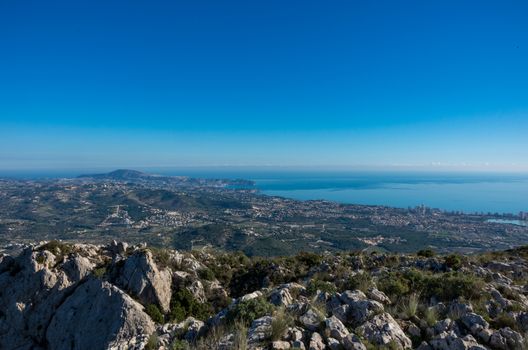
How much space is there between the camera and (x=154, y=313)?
11.1 meters

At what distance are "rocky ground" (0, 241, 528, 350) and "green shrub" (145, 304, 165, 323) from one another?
40 millimetres

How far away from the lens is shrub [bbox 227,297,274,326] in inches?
286

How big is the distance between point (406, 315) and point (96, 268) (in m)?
14.4

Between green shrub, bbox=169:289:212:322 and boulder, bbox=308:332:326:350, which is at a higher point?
boulder, bbox=308:332:326:350

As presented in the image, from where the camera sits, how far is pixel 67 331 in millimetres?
10734

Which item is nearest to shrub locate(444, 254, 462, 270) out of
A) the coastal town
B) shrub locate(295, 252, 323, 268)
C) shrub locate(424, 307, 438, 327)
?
shrub locate(295, 252, 323, 268)

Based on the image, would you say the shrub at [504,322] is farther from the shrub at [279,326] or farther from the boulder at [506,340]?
the shrub at [279,326]

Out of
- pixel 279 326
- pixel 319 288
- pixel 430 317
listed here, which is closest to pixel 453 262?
pixel 319 288

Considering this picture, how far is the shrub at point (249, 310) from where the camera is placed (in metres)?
7.26

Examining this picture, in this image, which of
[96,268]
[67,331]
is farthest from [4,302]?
[67,331]

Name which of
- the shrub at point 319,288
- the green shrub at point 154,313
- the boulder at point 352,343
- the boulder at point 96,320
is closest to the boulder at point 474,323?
the boulder at point 352,343

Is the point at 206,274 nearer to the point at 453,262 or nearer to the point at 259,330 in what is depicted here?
the point at 259,330

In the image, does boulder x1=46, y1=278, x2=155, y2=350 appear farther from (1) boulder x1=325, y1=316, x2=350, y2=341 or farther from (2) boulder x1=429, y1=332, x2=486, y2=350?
(2) boulder x1=429, y1=332, x2=486, y2=350

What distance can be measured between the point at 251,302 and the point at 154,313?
5513 millimetres
